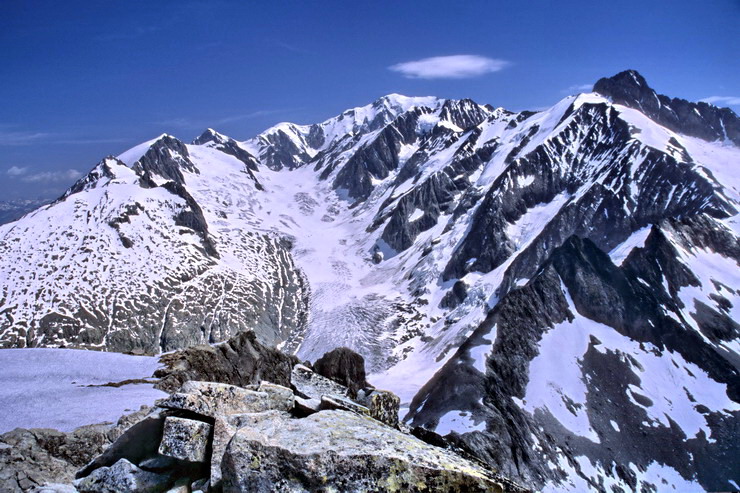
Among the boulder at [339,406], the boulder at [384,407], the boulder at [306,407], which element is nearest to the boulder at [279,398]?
the boulder at [306,407]

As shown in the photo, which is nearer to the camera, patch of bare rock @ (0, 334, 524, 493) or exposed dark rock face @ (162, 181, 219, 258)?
patch of bare rock @ (0, 334, 524, 493)

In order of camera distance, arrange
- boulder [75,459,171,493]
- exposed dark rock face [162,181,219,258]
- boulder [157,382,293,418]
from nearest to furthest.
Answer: boulder [75,459,171,493]
boulder [157,382,293,418]
exposed dark rock face [162,181,219,258]

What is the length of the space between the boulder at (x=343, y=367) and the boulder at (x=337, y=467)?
24.1 meters

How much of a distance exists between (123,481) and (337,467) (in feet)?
14.8

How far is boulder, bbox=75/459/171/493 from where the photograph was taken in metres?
9.04

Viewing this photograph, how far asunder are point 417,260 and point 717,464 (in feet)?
429

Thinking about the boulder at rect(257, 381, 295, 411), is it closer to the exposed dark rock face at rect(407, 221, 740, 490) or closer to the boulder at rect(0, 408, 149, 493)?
the boulder at rect(0, 408, 149, 493)

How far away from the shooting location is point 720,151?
19200 cm

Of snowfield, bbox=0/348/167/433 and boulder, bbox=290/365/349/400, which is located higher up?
boulder, bbox=290/365/349/400

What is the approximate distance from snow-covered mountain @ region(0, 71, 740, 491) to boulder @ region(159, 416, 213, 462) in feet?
167

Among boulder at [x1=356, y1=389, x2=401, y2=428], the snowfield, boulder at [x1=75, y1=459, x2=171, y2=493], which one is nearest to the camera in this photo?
boulder at [x1=75, y1=459, x2=171, y2=493]

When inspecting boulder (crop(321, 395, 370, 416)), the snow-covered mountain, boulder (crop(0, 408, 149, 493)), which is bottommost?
boulder (crop(0, 408, 149, 493))

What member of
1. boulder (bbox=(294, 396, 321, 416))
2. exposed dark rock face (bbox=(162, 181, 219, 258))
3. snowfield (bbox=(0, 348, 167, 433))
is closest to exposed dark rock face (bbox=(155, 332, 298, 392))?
snowfield (bbox=(0, 348, 167, 433))

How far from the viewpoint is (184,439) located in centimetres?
922
